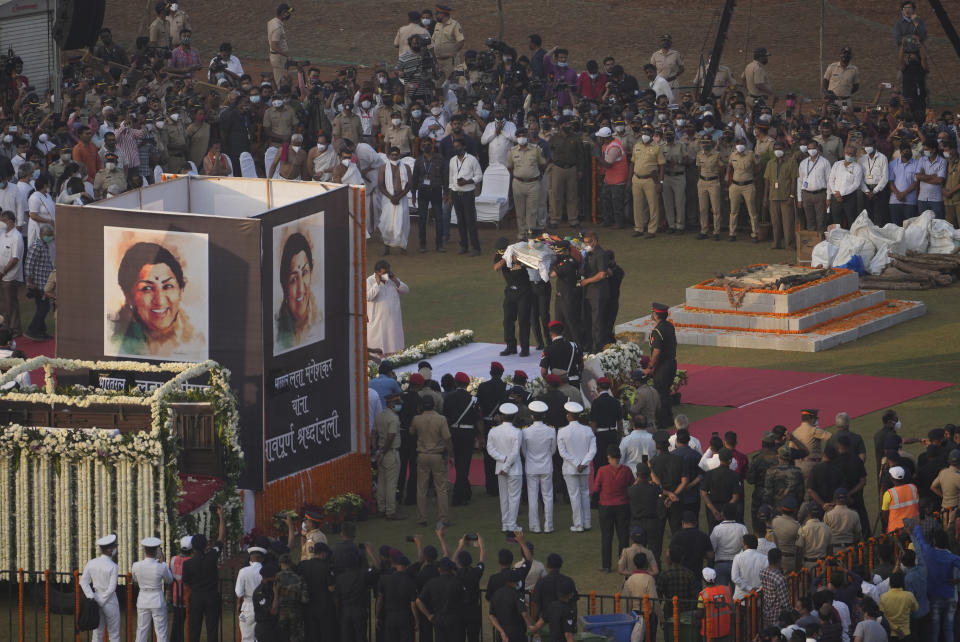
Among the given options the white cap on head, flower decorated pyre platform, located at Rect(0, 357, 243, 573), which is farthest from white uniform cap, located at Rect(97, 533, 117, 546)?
the white cap on head

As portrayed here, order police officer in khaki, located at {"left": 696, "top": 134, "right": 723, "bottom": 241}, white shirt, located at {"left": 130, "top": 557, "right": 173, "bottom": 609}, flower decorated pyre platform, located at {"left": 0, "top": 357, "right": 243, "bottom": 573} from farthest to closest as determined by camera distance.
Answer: police officer in khaki, located at {"left": 696, "top": 134, "right": 723, "bottom": 241} < flower decorated pyre platform, located at {"left": 0, "top": 357, "right": 243, "bottom": 573} < white shirt, located at {"left": 130, "top": 557, "right": 173, "bottom": 609}

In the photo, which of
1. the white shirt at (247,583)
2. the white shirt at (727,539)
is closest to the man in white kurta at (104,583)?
the white shirt at (247,583)

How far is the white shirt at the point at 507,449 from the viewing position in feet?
59.5

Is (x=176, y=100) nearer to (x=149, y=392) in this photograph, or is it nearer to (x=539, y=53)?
(x=539, y=53)

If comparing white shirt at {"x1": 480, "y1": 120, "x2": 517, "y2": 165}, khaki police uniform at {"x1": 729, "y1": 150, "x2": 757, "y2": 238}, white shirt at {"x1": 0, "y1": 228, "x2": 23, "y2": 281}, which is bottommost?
white shirt at {"x1": 0, "y1": 228, "x2": 23, "y2": 281}

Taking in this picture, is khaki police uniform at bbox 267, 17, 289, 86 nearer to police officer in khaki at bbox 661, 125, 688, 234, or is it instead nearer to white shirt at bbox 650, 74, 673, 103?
white shirt at bbox 650, 74, 673, 103

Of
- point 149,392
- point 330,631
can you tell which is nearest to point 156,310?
point 149,392

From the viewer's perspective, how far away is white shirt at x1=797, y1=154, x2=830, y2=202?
96.9 feet

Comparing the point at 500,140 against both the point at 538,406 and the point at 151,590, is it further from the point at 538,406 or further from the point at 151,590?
the point at 151,590

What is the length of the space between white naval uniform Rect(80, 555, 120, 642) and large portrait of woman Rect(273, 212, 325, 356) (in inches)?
137

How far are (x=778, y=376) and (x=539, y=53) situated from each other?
46.6ft

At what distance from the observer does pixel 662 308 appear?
21.1 m

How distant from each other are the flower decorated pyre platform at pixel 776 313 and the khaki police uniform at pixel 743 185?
3.90m

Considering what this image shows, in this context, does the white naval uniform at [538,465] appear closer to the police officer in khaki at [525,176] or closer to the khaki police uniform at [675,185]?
the police officer in khaki at [525,176]
